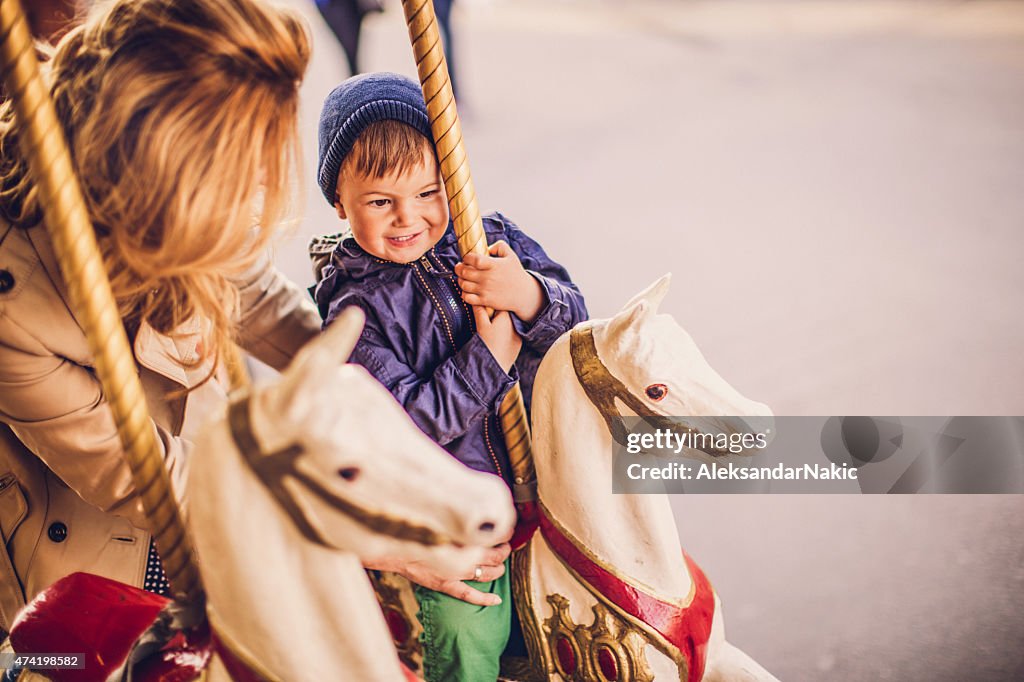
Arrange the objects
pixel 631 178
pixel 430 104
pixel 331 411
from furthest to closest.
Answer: pixel 631 178, pixel 430 104, pixel 331 411

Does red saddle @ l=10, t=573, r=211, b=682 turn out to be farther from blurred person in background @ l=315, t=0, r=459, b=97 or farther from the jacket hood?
blurred person in background @ l=315, t=0, r=459, b=97

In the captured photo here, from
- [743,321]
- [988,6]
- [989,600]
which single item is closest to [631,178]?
[743,321]

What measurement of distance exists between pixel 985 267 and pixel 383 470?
2756 mm

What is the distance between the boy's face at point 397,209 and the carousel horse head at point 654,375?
23 cm

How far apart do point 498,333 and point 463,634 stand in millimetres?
366

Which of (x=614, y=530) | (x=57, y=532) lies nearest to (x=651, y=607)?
(x=614, y=530)

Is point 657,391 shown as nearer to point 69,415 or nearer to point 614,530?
point 614,530

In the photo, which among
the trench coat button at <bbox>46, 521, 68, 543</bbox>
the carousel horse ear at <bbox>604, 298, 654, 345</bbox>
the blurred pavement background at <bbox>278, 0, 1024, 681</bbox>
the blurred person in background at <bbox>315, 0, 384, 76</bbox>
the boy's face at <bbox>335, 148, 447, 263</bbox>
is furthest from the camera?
the blurred person in background at <bbox>315, 0, 384, 76</bbox>

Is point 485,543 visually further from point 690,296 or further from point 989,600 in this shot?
point 690,296

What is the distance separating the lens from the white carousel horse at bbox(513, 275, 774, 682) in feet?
2.70

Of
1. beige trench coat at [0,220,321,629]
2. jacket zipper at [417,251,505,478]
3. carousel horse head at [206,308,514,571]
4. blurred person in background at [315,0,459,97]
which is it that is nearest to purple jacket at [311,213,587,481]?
jacket zipper at [417,251,505,478]

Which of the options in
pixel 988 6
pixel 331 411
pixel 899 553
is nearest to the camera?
pixel 331 411

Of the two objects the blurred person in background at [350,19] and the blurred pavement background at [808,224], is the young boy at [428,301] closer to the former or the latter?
the blurred pavement background at [808,224]

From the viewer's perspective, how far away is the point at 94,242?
0.64 metres
